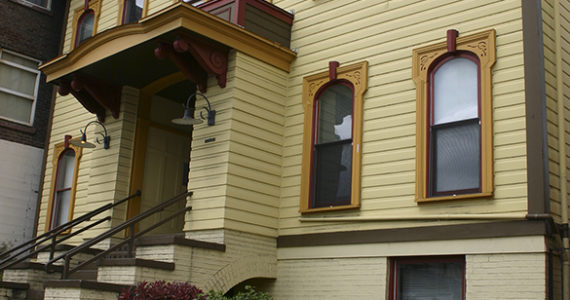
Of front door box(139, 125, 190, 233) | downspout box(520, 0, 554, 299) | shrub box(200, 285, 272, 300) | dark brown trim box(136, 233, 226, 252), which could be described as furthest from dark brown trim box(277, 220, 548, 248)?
front door box(139, 125, 190, 233)

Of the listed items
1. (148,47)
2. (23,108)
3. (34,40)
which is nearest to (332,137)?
(148,47)

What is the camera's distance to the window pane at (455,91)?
9.77 m

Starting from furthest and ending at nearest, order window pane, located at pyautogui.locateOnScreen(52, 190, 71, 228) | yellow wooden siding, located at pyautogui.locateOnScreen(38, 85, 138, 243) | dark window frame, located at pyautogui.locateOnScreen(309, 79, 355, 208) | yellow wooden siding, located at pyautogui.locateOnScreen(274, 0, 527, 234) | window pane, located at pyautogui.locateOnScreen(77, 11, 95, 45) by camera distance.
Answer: window pane, located at pyautogui.locateOnScreen(77, 11, 95, 45)
window pane, located at pyautogui.locateOnScreen(52, 190, 71, 228)
yellow wooden siding, located at pyautogui.locateOnScreen(38, 85, 138, 243)
dark window frame, located at pyautogui.locateOnScreen(309, 79, 355, 208)
yellow wooden siding, located at pyautogui.locateOnScreen(274, 0, 527, 234)

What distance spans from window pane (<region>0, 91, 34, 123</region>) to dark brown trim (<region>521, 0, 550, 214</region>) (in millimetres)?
12690

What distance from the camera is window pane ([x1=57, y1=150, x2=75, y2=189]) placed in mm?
16172

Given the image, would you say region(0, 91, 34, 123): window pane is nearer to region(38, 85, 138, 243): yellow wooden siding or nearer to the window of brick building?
the window of brick building

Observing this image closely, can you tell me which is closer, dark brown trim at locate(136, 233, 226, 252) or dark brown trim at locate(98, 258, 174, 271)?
dark brown trim at locate(98, 258, 174, 271)

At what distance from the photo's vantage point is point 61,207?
52.8 ft

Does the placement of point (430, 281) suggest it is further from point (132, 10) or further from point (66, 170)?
point (132, 10)

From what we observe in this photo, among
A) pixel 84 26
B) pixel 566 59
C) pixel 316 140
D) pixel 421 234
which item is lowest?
pixel 421 234

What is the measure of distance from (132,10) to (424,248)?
9875mm

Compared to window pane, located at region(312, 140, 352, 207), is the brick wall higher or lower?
higher

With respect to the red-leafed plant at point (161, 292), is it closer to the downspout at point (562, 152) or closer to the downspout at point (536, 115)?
the downspout at point (536, 115)

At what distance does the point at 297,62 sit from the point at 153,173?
3900mm
